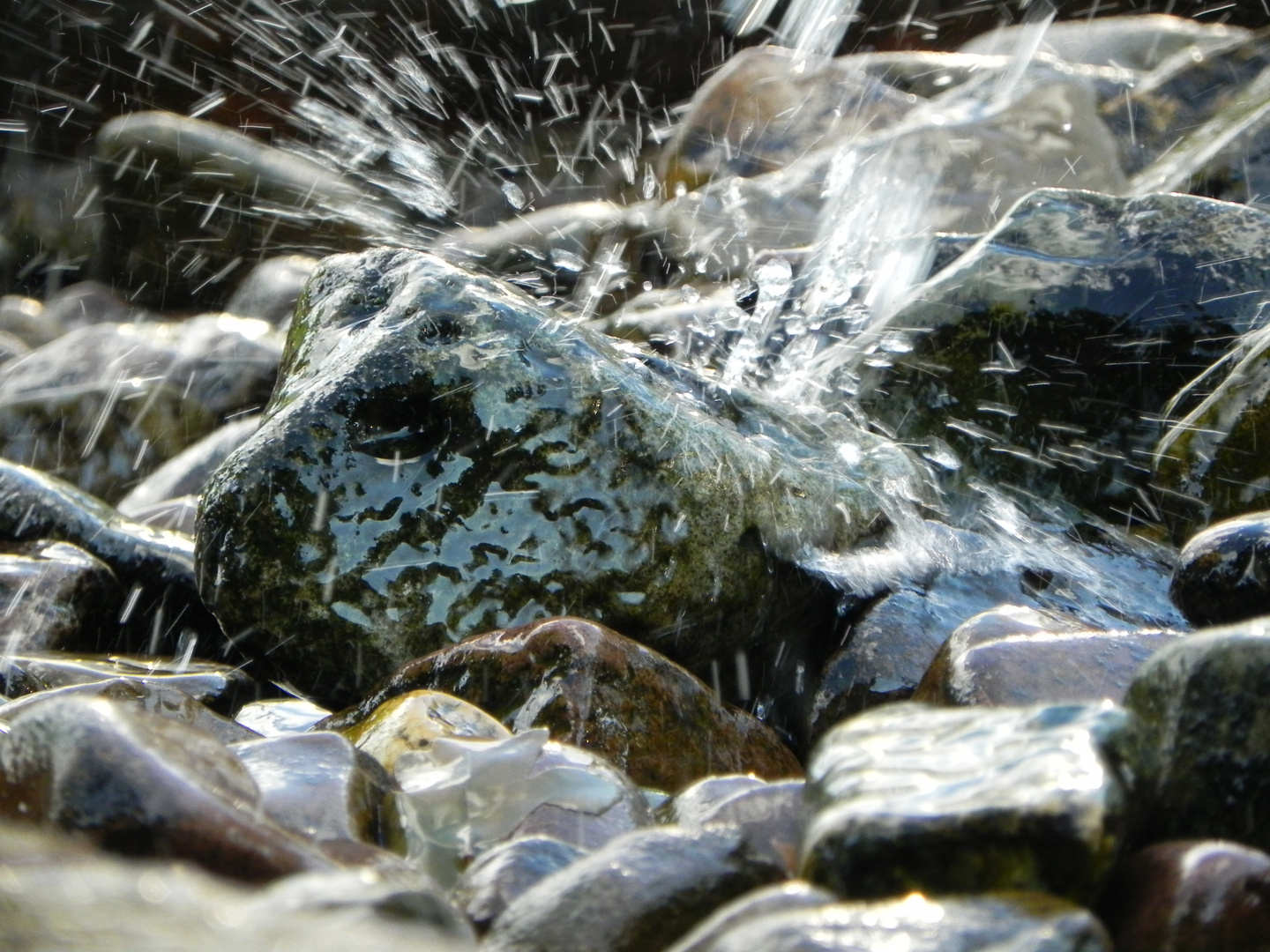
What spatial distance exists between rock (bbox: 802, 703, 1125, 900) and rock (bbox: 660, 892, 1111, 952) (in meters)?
0.08

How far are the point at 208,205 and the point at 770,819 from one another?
1222cm

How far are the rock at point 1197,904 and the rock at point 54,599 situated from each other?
3.54 m

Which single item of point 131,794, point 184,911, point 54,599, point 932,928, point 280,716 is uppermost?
point 932,928


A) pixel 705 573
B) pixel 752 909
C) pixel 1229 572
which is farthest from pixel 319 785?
pixel 1229 572

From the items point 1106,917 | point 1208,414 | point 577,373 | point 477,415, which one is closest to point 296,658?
point 477,415

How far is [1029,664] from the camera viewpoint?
271cm

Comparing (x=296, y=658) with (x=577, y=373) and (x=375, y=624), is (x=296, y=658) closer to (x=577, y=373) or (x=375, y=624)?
(x=375, y=624)

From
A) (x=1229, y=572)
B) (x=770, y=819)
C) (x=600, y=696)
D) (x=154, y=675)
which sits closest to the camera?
(x=770, y=819)

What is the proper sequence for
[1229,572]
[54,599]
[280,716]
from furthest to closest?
[54,599], [280,716], [1229,572]

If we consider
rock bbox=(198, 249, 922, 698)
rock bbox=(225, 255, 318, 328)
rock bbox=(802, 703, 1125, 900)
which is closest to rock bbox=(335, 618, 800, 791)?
rock bbox=(198, 249, 922, 698)

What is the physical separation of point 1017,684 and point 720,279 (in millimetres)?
7022

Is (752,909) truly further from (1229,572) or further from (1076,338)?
(1076,338)

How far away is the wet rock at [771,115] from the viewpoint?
12008mm

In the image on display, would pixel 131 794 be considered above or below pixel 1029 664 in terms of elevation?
below
